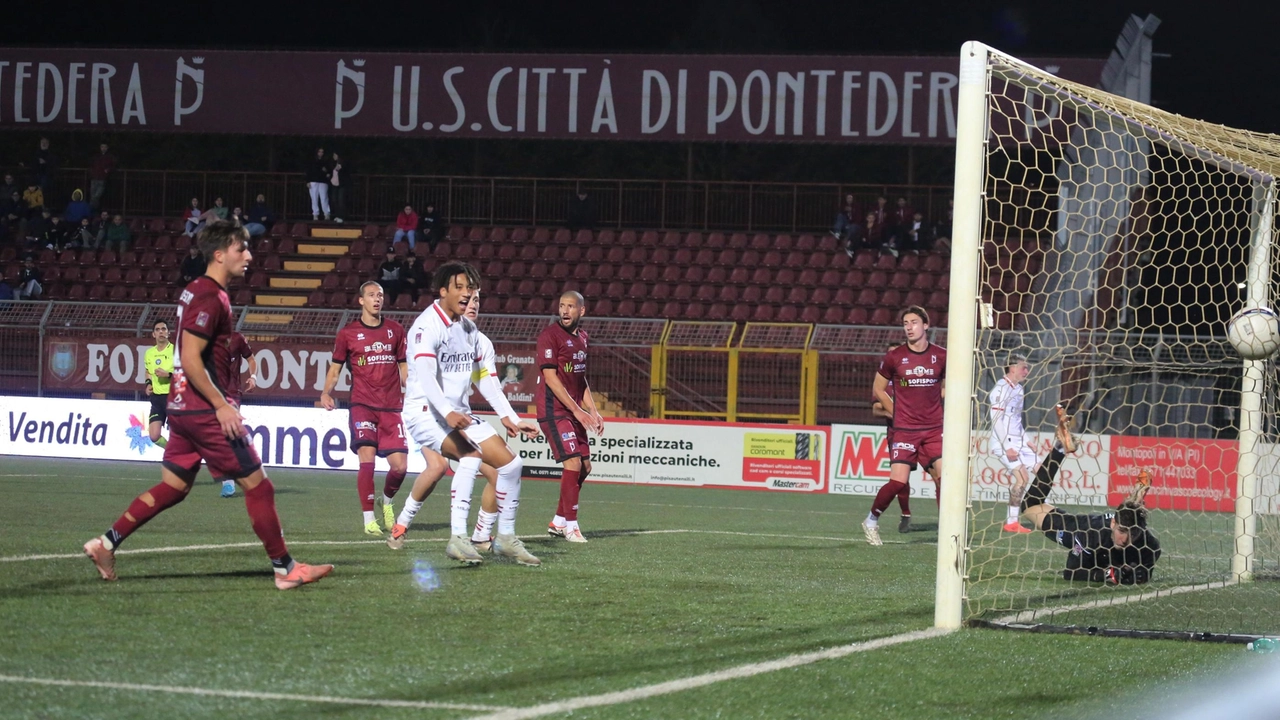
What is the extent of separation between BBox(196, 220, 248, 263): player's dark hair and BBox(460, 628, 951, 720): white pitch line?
11.5ft

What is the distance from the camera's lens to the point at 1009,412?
15.4 m

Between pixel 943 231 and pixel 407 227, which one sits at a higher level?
pixel 943 231

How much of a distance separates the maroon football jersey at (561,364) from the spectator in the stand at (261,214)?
1988cm

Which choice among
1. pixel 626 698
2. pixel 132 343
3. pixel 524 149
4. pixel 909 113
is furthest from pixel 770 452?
pixel 524 149

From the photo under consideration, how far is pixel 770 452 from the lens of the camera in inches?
851

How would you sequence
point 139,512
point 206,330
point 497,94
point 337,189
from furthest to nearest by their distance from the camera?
point 337,189 < point 497,94 < point 139,512 < point 206,330

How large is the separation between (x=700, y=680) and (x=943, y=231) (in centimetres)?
2420

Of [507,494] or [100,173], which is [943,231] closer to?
[100,173]

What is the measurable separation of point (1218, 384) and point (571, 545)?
12730 mm

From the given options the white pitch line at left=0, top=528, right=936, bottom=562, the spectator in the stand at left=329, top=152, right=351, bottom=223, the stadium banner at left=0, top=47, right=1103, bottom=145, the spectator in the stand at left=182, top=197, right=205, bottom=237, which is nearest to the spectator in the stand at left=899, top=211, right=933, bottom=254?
the stadium banner at left=0, top=47, right=1103, bottom=145

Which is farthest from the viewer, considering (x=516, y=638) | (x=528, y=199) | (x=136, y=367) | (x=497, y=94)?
(x=528, y=199)

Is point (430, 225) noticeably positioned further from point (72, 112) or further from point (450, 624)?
point (450, 624)

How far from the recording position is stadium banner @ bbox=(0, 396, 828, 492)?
21.5m

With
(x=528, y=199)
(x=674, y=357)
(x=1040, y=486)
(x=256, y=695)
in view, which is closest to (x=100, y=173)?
(x=528, y=199)
